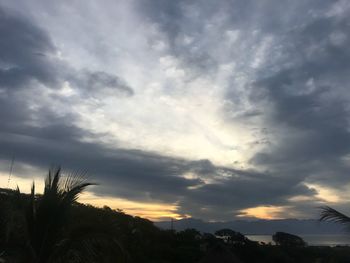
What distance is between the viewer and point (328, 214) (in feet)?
37.7

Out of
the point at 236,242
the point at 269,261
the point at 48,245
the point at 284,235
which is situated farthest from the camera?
the point at 284,235

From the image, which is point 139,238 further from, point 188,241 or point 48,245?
point 48,245

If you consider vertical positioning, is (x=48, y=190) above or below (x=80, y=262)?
above

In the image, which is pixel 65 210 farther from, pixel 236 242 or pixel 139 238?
pixel 236 242

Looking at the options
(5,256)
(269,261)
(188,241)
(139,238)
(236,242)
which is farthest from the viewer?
(236,242)

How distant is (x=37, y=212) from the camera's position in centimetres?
930

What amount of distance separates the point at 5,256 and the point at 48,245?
144 centimetres

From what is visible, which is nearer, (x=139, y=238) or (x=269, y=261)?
(x=139, y=238)

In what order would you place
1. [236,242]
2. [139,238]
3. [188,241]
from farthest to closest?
[236,242], [188,241], [139,238]

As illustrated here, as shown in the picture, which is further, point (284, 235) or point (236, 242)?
point (284, 235)

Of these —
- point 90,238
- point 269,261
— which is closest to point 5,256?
point 90,238

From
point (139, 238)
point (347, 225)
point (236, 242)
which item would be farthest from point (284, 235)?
point (347, 225)

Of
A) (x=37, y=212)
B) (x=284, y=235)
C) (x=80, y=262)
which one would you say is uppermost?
(x=284, y=235)

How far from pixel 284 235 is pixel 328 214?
203 ft
